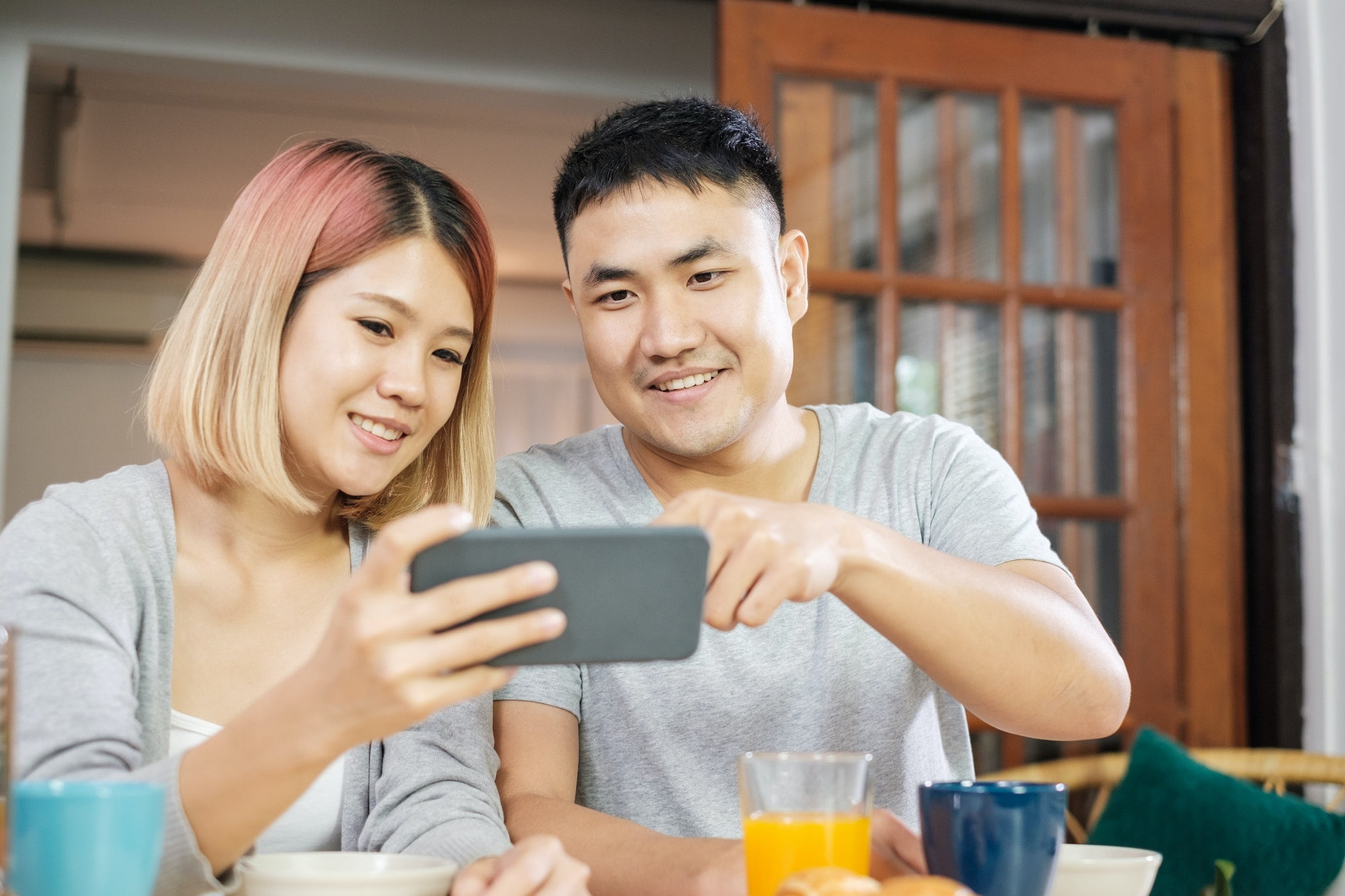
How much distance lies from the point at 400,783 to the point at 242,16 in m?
2.31

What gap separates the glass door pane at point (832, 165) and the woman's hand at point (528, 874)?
1.77 meters

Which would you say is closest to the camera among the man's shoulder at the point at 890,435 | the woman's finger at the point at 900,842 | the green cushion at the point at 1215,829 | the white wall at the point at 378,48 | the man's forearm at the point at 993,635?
the woman's finger at the point at 900,842

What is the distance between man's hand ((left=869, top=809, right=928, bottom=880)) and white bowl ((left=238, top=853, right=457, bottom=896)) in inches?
12.3

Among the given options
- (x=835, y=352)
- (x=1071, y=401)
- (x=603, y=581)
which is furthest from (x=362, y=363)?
(x=1071, y=401)

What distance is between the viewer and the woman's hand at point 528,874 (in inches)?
32.8

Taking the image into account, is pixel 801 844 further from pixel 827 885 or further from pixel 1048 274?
pixel 1048 274

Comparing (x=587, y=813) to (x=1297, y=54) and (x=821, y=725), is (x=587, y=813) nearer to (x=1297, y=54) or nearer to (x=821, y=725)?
(x=821, y=725)

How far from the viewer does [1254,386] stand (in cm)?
259

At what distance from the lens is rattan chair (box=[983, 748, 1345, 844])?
1.98m

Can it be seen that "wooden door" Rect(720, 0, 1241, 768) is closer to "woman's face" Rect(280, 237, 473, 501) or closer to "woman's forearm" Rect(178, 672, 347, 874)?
"woman's face" Rect(280, 237, 473, 501)

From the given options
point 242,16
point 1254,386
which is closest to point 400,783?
point 1254,386

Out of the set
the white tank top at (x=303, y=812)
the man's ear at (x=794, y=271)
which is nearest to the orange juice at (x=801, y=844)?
the white tank top at (x=303, y=812)

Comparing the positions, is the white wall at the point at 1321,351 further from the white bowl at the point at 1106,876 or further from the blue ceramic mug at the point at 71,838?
the blue ceramic mug at the point at 71,838

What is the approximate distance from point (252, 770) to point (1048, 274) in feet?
7.00
